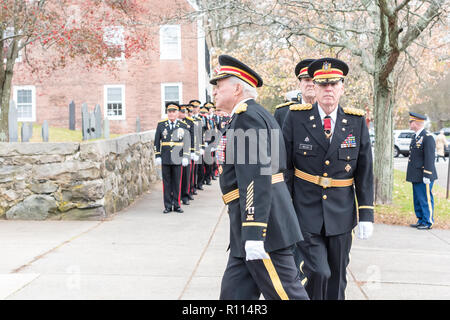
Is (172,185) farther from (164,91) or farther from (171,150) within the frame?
(164,91)

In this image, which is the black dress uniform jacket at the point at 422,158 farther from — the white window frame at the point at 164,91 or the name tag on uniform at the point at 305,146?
the white window frame at the point at 164,91

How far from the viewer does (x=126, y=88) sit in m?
26.8

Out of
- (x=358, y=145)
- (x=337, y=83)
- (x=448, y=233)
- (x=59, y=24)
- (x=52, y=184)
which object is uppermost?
(x=59, y=24)

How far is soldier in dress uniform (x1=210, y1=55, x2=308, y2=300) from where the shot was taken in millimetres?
3197

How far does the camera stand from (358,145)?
427cm

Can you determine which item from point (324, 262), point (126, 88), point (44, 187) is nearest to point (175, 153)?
point (44, 187)

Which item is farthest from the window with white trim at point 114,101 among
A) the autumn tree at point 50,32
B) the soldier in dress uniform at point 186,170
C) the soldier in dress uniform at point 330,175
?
the soldier in dress uniform at point 330,175

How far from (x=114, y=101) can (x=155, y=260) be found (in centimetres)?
2195

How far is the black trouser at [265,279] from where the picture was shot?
3.20 metres

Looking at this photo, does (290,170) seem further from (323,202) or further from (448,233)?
(448,233)

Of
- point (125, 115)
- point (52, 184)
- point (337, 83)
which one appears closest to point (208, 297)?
point (337, 83)

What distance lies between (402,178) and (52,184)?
14038 mm

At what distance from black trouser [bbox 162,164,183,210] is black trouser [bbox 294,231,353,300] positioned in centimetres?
580

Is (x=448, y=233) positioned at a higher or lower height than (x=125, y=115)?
lower
